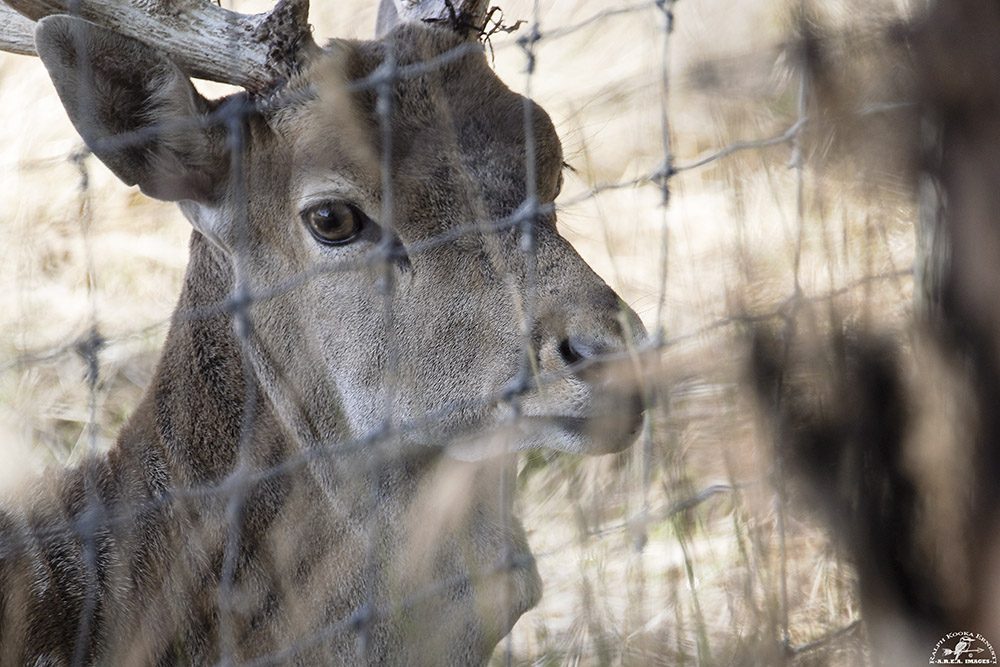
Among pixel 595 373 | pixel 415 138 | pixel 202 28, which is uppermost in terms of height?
pixel 202 28

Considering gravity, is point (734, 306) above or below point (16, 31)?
below

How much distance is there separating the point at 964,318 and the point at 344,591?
2.04m

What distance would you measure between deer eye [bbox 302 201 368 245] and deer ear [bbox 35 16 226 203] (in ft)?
0.96

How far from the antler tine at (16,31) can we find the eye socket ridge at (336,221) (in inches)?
31.8

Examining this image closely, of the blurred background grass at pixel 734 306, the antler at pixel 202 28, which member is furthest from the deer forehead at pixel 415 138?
the blurred background grass at pixel 734 306

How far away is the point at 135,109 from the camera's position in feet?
8.96

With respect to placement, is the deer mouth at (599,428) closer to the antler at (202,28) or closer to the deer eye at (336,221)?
the deer eye at (336,221)

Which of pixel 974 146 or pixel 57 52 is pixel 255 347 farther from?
pixel 974 146

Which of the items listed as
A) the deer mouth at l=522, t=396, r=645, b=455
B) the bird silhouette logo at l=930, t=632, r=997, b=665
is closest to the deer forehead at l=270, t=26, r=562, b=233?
the deer mouth at l=522, t=396, r=645, b=455

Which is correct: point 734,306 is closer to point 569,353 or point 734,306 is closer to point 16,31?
point 569,353

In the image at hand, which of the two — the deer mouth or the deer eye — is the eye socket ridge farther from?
the deer mouth

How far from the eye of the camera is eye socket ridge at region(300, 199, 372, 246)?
2.75 m

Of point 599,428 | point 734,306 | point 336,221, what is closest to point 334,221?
point 336,221

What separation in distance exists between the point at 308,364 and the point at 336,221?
1.21 feet
